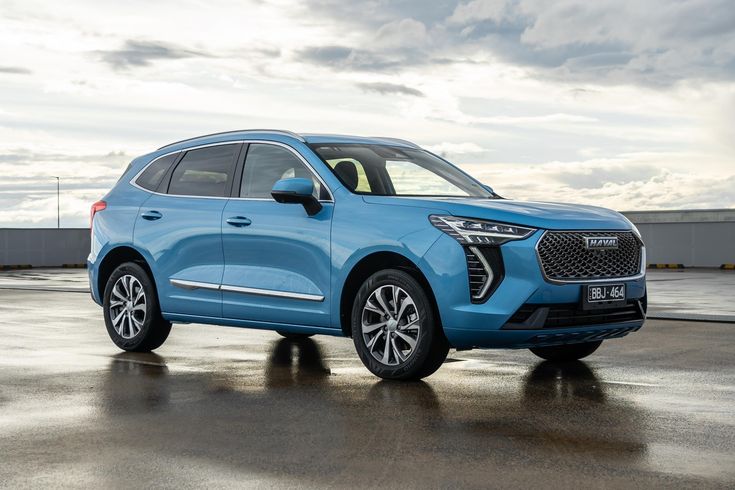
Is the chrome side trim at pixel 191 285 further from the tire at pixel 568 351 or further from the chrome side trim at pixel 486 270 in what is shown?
the tire at pixel 568 351

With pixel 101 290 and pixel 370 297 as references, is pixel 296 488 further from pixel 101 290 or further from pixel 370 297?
pixel 101 290

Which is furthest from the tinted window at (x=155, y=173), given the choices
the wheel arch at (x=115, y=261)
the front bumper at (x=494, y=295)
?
the front bumper at (x=494, y=295)

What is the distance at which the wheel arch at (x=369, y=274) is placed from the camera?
8.11 metres

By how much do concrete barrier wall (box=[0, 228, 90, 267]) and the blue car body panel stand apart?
28496 millimetres

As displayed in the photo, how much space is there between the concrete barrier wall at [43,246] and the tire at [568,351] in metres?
31.0

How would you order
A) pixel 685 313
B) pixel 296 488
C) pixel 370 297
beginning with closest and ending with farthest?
pixel 296 488 < pixel 370 297 < pixel 685 313

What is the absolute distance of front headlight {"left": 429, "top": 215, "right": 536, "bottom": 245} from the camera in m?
7.77

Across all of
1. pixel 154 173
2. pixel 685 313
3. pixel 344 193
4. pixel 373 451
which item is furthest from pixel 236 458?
pixel 685 313

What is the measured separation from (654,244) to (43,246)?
2059 centimetres

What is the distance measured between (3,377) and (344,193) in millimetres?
2977

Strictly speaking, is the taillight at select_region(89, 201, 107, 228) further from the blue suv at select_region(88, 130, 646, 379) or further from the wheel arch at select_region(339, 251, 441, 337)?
the wheel arch at select_region(339, 251, 441, 337)

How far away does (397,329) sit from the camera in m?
8.18

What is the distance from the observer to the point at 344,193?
8.65m

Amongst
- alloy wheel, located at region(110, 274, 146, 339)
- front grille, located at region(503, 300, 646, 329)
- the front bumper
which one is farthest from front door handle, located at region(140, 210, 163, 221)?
front grille, located at region(503, 300, 646, 329)
